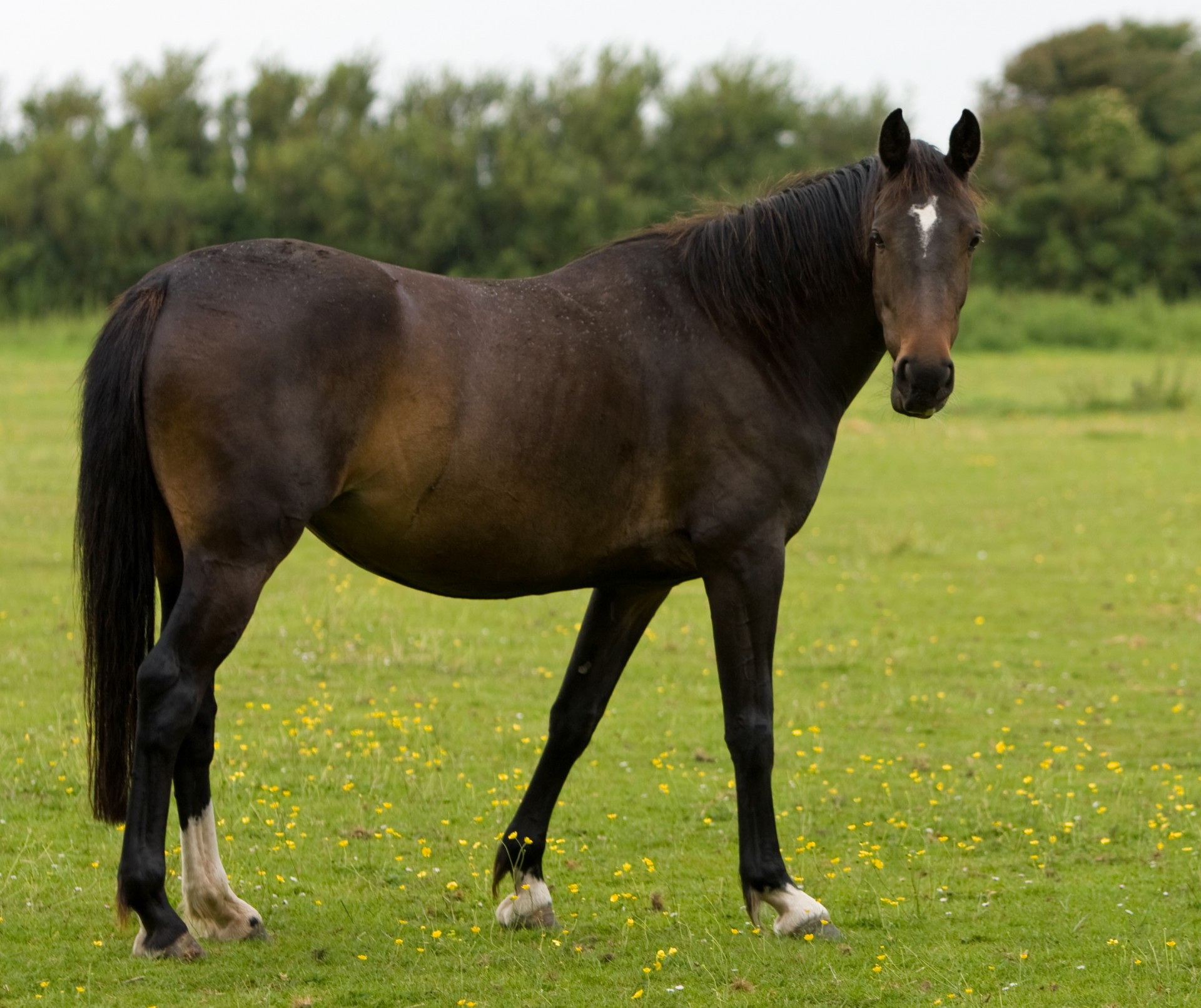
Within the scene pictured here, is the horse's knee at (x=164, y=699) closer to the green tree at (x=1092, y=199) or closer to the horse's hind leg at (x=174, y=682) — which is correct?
the horse's hind leg at (x=174, y=682)

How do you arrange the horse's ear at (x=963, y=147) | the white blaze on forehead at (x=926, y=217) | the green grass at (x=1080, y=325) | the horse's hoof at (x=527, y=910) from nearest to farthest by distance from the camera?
the white blaze on forehead at (x=926, y=217) < the horse's ear at (x=963, y=147) < the horse's hoof at (x=527, y=910) < the green grass at (x=1080, y=325)

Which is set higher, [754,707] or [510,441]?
[510,441]

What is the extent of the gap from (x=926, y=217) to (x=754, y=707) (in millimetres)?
1775

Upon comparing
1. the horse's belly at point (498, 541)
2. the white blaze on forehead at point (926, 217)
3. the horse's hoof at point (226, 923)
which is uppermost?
the white blaze on forehead at point (926, 217)

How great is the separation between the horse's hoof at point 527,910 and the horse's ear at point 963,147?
2.95 meters

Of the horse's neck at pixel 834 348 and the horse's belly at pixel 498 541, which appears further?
the horse's neck at pixel 834 348

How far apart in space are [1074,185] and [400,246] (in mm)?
20846

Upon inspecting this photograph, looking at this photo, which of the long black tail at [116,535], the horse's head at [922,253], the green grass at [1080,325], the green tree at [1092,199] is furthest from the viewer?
the green tree at [1092,199]

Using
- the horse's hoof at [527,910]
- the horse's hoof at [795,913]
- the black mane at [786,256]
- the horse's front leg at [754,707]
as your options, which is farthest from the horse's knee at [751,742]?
the black mane at [786,256]

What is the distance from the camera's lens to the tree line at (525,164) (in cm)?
3831

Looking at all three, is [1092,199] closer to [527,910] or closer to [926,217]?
[926,217]

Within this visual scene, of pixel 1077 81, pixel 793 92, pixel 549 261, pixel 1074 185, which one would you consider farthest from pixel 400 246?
pixel 1077 81

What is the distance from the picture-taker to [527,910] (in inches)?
199

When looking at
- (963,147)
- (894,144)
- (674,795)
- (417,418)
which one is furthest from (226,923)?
(963,147)
